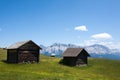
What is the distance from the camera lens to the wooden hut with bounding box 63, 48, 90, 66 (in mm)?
76969

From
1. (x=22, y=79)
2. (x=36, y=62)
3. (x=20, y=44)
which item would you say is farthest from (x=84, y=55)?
(x=22, y=79)

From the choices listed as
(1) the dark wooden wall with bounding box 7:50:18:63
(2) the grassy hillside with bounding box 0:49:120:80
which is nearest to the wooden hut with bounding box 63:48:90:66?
(2) the grassy hillside with bounding box 0:49:120:80

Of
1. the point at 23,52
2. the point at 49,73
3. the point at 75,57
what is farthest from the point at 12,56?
the point at 75,57

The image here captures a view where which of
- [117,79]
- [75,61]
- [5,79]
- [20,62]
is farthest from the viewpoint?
[75,61]

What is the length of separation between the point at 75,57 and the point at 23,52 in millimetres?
20163

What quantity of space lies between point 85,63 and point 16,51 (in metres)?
28.0

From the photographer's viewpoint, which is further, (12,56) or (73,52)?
(73,52)

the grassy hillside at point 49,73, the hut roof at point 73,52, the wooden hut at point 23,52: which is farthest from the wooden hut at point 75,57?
the wooden hut at point 23,52

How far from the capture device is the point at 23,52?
66.4 meters

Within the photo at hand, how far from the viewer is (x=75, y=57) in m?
76.9

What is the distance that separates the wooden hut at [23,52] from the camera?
2562 inches

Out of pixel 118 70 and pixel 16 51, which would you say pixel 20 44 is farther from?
pixel 118 70

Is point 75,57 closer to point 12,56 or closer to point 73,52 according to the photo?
point 73,52

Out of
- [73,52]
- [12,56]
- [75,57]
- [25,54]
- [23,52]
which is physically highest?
[73,52]
